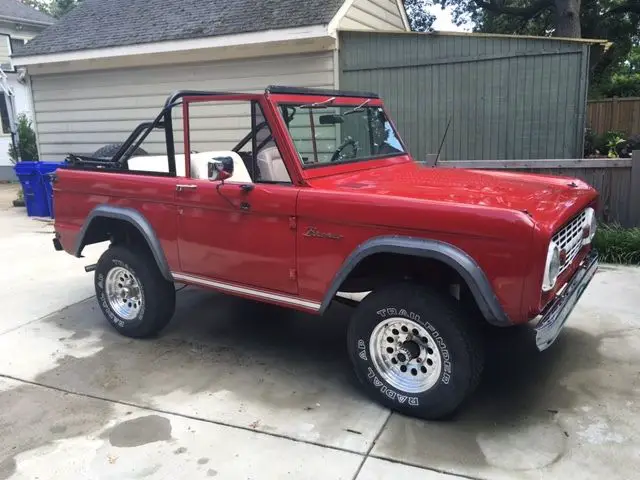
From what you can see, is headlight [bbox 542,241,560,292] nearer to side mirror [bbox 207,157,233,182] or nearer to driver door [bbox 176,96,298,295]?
driver door [bbox 176,96,298,295]

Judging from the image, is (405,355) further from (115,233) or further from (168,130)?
(115,233)

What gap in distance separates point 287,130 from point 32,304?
3.64m

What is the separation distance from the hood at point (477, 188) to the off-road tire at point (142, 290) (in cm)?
175

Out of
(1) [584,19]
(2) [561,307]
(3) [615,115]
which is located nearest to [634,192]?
(2) [561,307]

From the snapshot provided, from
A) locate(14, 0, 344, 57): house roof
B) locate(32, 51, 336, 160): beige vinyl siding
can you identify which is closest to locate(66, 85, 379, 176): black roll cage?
locate(32, 51, 336, 160): beige vinyl siding

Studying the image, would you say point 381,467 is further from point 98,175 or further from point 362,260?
point 98,175

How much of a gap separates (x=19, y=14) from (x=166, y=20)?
1431 centimetres

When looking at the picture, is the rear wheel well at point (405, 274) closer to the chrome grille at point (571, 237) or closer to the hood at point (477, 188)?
the hood at point (477, 188)

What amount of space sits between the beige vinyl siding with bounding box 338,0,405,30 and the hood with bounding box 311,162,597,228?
523 centimetres

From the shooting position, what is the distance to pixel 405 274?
3.55 metres

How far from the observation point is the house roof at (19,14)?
2038 centimetres

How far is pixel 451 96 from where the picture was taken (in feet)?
27.0

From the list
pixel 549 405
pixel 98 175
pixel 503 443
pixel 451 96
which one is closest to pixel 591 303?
pixel 549 405

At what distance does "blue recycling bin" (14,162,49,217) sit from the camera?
33.3 feet
